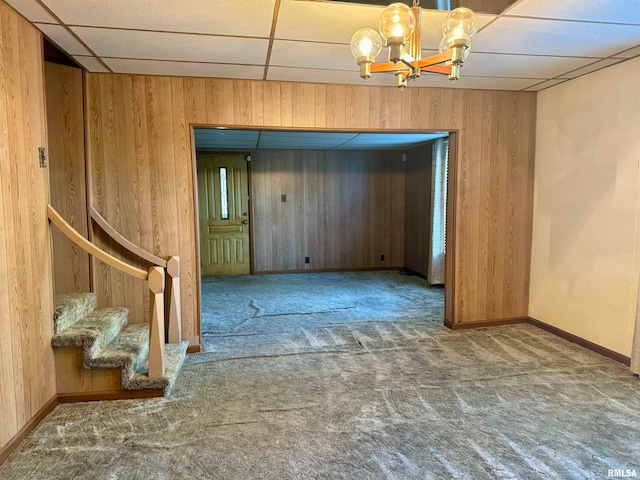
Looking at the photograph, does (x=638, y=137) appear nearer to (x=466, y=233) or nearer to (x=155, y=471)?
(x=466, y=233)

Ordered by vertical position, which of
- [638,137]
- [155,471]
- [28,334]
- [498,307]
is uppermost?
[638,137]

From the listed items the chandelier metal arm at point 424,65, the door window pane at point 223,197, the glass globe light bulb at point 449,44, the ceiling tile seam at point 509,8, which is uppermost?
the ceiling tile seam at point 509,8

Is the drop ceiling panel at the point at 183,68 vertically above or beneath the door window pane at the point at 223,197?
above

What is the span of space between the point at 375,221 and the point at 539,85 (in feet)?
13.6

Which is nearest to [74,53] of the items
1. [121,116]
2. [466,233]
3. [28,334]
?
[121,116]

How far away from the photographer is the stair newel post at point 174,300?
11.1ft

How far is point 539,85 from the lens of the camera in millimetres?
3848

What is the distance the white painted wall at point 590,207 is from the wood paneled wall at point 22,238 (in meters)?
4.20

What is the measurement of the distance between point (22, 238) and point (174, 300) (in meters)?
1.30

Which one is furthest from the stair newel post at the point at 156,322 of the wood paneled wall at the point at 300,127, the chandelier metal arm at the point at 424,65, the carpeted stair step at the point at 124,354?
the chandelier metal arm at the point at 424,65

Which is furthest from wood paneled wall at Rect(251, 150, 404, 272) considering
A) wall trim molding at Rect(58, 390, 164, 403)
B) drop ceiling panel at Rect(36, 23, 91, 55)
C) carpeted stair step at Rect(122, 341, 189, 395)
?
wall trim molding at Rect(58, 390, 164, 403)

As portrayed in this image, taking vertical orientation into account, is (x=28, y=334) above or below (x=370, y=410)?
above

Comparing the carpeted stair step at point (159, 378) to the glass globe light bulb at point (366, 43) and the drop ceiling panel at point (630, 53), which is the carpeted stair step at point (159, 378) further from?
the drop ceiling panel at point (630, 53)

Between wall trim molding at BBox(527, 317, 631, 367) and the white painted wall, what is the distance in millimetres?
41
